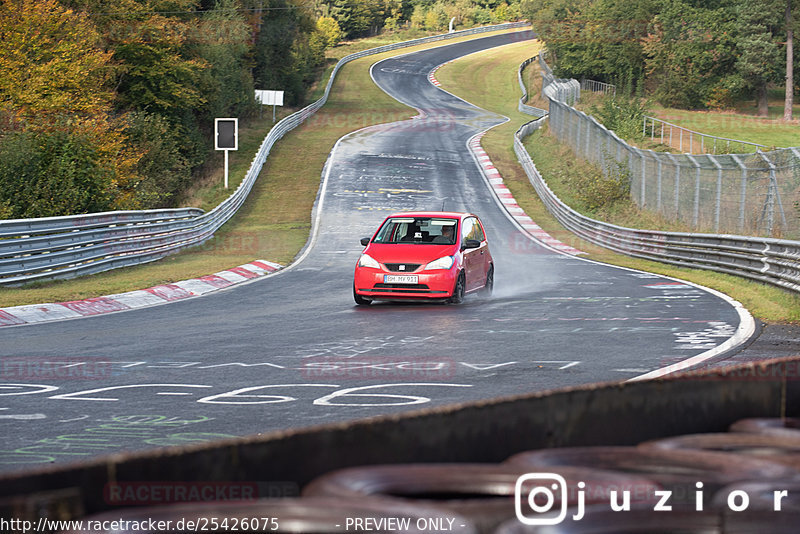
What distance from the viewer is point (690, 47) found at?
2936 inches

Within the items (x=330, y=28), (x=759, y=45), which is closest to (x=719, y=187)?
(x=759, y=45)

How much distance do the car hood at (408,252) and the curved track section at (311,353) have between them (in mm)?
892

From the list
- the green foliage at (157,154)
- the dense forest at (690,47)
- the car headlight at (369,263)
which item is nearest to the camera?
the car headlight at (369,263)

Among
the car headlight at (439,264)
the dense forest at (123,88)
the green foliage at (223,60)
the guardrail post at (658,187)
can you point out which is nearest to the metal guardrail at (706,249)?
the guardrail post at (658,187)

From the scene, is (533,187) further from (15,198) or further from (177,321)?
(177,321)

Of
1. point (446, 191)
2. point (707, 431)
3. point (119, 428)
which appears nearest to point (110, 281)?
point (119, 428)

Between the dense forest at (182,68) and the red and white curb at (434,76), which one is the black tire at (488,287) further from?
the red and white curb at (434,76)

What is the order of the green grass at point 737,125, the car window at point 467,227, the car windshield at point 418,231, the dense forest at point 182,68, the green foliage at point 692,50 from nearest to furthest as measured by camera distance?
the car windshield at point 418,231, the car window at point 467,227, the dense forest at point 182,68, the green grass at point 737,125, the green foliage at point 692,50

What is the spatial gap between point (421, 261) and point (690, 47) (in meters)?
64.2

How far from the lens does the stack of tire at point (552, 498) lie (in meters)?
2.50

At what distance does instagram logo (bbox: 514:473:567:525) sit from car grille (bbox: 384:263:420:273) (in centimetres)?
1386

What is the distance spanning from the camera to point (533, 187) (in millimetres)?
45875

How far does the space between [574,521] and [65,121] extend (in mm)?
32021

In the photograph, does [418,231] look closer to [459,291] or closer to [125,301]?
[459,291]
